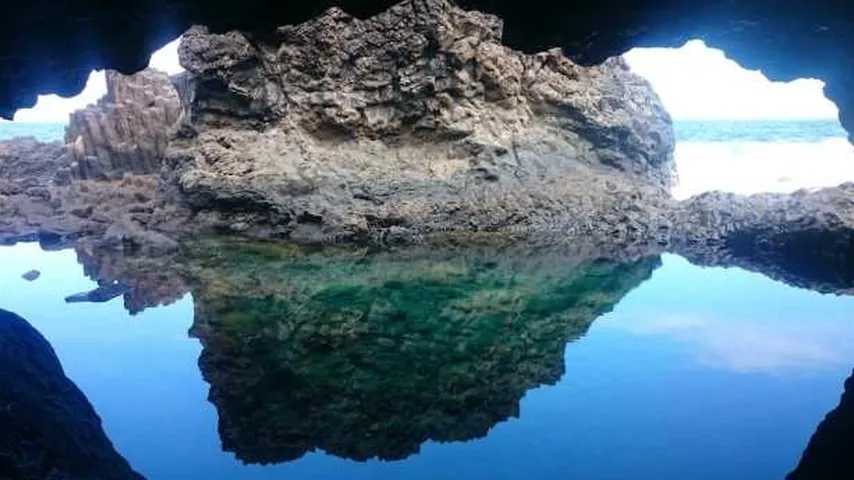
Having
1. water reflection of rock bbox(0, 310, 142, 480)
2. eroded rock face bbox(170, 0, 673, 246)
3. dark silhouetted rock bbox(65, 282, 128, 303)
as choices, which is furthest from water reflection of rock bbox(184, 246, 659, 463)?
eroded rock face bbox(170, 0, 673, 246)

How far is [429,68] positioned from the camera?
15.9m

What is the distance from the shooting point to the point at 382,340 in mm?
7898

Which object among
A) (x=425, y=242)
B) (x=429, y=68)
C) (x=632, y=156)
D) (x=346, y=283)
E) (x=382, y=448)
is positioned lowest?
(x=382, y=448)

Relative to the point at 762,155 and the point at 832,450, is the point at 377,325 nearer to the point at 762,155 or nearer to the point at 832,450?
the point at 832,450

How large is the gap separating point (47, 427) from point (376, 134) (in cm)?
1191

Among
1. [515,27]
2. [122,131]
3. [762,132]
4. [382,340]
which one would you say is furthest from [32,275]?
[762,132]

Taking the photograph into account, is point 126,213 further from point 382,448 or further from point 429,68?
point 382,448

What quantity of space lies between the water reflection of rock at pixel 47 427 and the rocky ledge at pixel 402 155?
738cm

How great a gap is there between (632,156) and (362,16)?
11.4 meters

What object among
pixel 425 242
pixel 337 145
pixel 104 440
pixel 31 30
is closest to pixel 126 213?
pixel 337 145

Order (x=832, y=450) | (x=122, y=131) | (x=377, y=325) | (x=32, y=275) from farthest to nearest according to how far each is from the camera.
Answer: (x=122, y=131)
(x=32, y=275)
(x=377, y=325)
(x=832, y=450)

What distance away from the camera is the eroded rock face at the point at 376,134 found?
14852 mm

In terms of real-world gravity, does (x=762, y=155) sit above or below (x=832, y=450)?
above

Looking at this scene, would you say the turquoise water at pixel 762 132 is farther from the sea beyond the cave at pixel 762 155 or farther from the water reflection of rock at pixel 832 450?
the water reflection of rock at pixel 832 450
